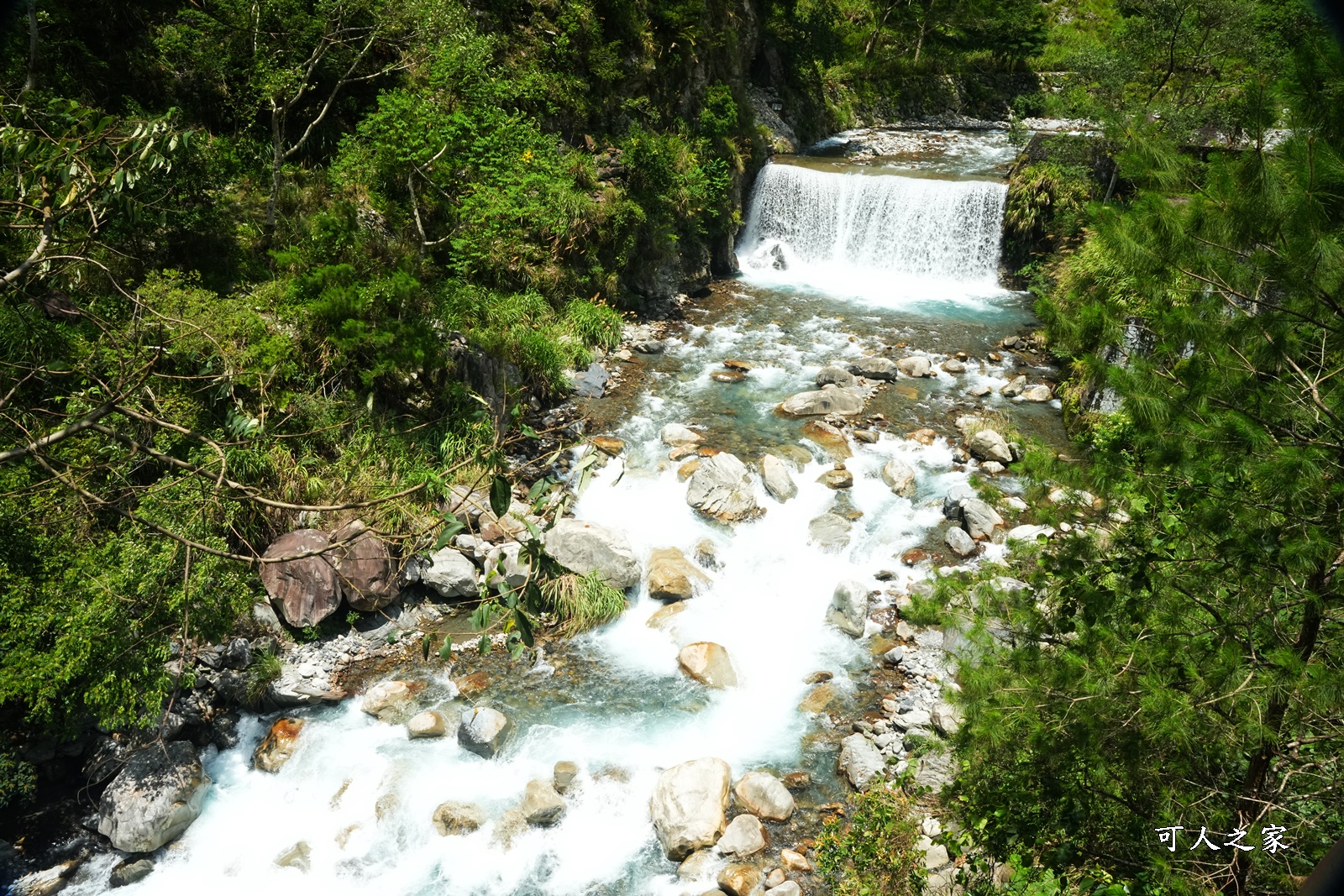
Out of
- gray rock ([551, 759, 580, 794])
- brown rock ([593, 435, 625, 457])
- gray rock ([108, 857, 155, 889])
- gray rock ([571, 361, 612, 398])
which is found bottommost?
gray rock ([108, 857, 155, 889])

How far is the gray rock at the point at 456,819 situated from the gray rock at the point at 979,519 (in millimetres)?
6920

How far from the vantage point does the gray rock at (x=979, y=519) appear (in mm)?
10039

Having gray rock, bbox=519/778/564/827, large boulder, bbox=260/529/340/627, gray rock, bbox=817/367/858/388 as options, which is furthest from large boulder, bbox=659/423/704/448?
gray rock, bbox=519/778/564/827

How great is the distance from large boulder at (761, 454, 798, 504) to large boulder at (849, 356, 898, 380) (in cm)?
385

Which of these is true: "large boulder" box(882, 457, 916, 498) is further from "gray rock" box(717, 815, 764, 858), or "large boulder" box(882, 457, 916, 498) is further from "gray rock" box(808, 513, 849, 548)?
"gray rock" box(717, 815, 764, 858)

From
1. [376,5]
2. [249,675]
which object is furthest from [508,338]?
[249,675]

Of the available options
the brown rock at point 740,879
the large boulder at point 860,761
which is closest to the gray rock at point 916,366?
the large boulder at point 860,761

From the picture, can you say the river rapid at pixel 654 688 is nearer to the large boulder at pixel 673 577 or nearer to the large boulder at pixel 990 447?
the large boulder at pixel 673 577

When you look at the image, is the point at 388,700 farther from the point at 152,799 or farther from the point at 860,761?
the point at 860,761

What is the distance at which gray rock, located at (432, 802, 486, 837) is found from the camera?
21.1ft

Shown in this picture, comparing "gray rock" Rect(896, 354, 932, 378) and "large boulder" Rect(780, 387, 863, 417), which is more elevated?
"gray rock" Rect(896, 354, 932, 378)

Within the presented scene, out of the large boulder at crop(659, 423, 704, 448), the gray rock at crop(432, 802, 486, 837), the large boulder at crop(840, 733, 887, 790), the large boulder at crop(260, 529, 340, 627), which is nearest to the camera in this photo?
the gray rock at crop(432, 802, 486, 837)

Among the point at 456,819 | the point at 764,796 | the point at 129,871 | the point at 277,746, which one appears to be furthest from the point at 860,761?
the point at 129,871

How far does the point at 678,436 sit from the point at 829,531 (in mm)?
2976
